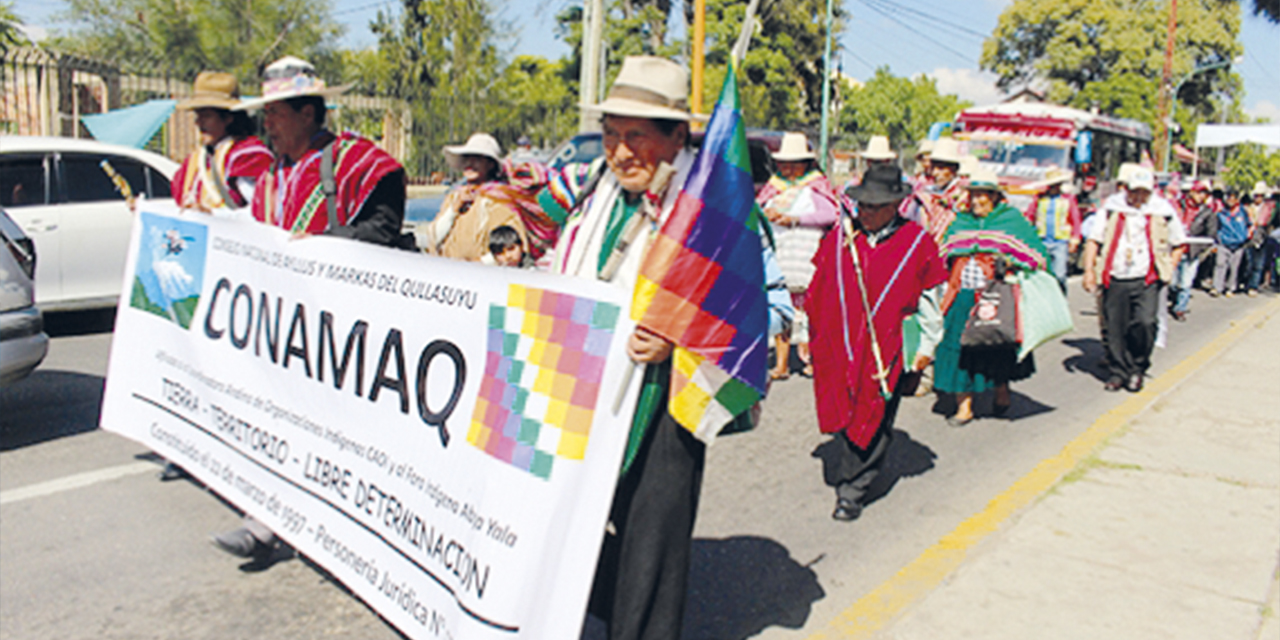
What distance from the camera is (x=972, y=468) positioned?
640cm

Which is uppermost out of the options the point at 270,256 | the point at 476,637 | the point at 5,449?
the point at 270,256

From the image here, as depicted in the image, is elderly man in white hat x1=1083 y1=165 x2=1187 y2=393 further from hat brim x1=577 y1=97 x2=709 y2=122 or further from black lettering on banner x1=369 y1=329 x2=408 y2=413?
black lettering on banner x1=369 y1=329 x2=408 y2=413

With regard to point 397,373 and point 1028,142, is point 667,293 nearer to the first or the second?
point 397,373

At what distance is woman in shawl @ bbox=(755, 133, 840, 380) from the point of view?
8305mm

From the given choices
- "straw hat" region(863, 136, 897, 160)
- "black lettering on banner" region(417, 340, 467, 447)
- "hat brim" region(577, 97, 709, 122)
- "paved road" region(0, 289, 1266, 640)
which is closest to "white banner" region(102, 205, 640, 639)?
"black lettering on banner" region(417, 340, 467, 447)

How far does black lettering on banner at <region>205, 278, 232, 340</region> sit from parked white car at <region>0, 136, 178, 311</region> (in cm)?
527

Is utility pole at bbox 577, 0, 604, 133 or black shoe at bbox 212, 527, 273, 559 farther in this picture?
utility pole at bbox 577, 0, 604, 133

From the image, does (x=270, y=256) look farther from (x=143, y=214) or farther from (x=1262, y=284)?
(x=1262, y=284)

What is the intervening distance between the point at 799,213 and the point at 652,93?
211 inches

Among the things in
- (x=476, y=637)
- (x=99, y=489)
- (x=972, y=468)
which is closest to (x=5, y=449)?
(x=99, y=489)

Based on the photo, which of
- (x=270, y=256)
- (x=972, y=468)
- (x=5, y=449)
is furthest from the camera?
(x=972, y=468)

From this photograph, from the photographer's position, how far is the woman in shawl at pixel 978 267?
7.34 m

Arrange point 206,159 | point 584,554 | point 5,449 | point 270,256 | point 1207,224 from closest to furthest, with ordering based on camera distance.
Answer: point 584,554 → point 270,256 → point 206,159 → point 5,449 → point 1207,224

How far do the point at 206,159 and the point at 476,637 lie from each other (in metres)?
3.43
